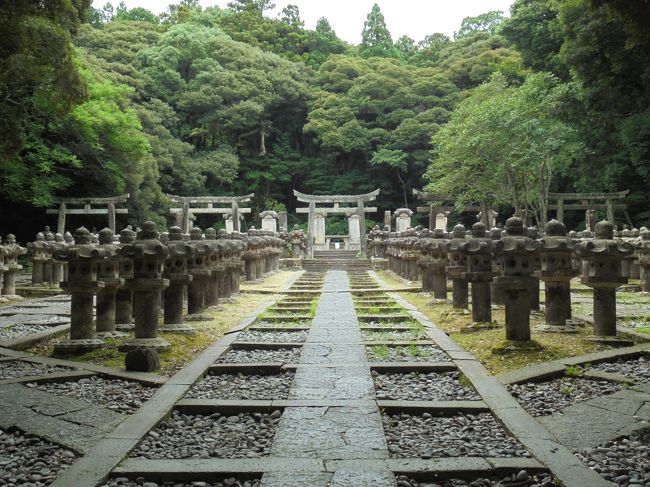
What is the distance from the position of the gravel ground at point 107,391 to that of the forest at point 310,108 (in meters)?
5.46

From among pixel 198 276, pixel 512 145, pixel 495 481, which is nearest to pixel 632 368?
pixel 495 481

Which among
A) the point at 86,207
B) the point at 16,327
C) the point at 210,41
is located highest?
the point at 210,41

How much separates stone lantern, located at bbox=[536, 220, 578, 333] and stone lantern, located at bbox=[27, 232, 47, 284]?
1331 centimetres

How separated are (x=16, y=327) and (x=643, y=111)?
1933cm

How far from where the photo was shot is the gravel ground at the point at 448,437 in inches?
133

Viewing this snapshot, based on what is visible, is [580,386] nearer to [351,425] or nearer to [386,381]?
[386,381]

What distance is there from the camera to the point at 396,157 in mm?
41594

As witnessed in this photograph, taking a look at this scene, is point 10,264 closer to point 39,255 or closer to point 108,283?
point 39,255

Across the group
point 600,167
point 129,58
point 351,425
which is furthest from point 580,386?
point 129,58

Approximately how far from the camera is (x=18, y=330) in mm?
8430

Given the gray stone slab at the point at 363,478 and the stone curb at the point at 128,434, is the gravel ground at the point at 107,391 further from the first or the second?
the gray stone slab at the point at 363,478

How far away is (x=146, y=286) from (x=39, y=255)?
36.4ft

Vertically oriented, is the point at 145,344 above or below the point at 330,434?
above

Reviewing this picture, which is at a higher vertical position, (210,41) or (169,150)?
(210,41)
